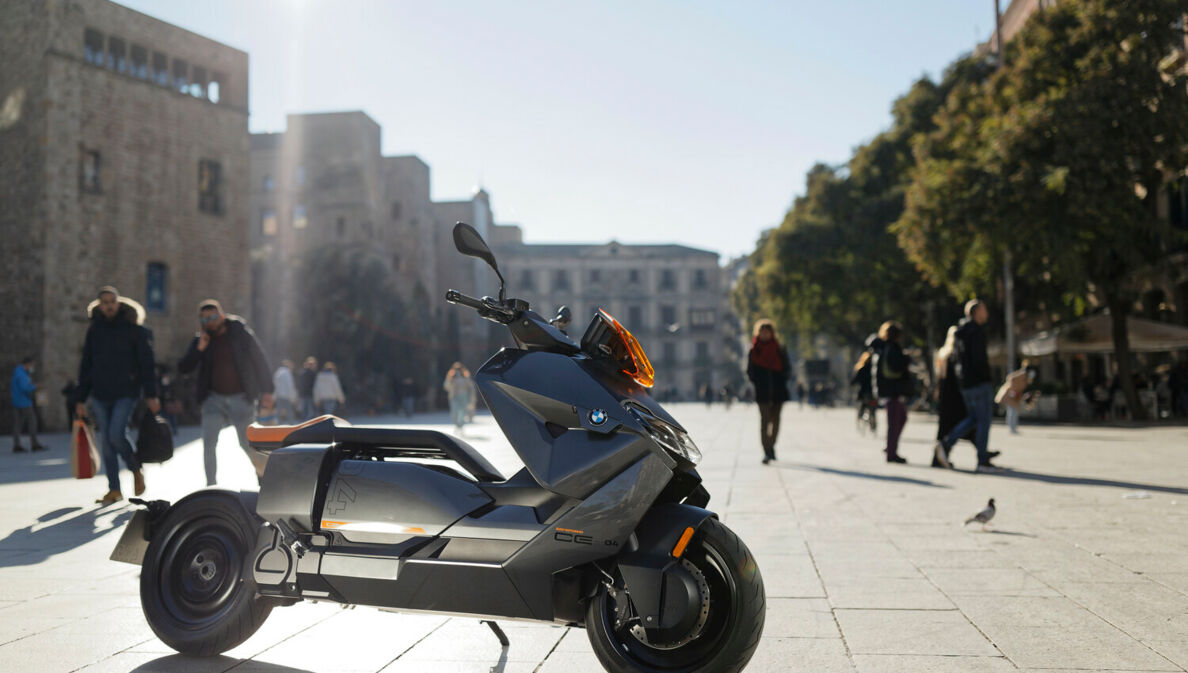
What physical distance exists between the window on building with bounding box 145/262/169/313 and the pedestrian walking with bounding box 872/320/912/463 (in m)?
26.6

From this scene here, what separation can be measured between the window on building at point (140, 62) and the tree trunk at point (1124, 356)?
29.6m

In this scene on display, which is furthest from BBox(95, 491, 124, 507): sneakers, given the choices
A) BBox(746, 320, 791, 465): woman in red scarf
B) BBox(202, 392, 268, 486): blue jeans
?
BBox(746, 320, 791, 465): woman in red scarf

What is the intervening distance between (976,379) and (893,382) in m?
1.50

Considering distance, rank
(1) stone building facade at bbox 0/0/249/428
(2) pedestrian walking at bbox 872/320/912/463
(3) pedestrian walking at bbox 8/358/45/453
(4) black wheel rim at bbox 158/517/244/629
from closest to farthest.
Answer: (4) black wheel rim at bbox 158/517/244/629 → (2) pedestrian walking at bbox 872/320/912/463 → (3) pedestrian walking at bbox 8/358/45/453 → (1) stone building facade at bbox 0/0/249/428

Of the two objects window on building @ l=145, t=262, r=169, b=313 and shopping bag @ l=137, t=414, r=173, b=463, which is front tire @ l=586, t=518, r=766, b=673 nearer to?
shopping bag @ l=137, t=414, r=173, b=463

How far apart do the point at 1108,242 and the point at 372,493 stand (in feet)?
74.7

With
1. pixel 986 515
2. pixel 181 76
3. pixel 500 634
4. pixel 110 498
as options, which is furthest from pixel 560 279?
pixel 500 634

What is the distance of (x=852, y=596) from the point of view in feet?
15.6

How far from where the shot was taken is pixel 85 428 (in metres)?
8.59

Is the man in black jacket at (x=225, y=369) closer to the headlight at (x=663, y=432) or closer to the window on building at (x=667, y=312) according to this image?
the headlight at (x=663, y=432)

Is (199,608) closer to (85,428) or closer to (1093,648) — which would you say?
(1093,648)

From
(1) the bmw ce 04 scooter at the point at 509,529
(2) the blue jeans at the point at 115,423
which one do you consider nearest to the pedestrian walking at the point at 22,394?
(2) the blue jeans at the point at 115,423

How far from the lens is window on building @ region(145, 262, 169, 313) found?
106ft

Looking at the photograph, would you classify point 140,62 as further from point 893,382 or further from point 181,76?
point 893,382
